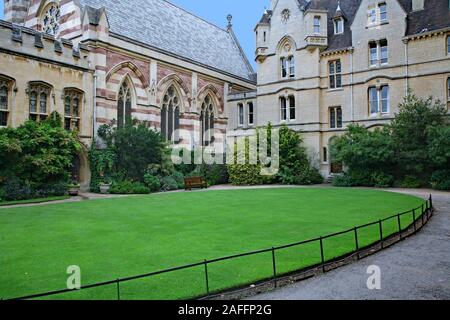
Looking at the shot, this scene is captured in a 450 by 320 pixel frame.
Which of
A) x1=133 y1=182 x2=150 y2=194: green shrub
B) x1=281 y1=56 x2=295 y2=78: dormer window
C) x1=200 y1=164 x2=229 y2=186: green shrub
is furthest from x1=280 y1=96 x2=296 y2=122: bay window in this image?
x1=133 y1=182 x2=150 y2=194: green shrub

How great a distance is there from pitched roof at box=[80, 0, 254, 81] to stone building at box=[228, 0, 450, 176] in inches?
250

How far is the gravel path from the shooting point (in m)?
5.41

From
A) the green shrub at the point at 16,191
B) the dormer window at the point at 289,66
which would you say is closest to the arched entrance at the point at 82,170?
the green shrub at the point at 16,191

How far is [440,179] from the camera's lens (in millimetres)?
22125

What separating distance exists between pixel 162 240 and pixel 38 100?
17.3m

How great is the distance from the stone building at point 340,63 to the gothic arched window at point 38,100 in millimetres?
18890

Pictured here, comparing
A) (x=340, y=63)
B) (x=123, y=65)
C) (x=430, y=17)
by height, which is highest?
(x=430, y=17)

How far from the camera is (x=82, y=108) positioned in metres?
24.1

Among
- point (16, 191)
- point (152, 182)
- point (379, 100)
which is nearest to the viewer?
point (16, 191)

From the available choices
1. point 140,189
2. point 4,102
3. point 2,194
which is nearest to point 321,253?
point 2,194

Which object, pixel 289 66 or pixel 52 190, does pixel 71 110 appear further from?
pixel 289 66
